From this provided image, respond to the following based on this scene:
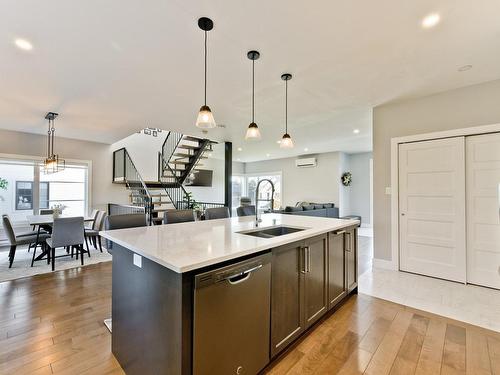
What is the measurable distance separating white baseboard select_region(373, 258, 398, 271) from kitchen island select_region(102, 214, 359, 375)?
7.32 ft

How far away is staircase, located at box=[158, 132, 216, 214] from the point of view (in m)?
6.94

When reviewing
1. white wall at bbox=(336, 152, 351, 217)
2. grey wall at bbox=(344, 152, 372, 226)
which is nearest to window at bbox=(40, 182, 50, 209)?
white wall at bbox=(336, 152, 351, 217)

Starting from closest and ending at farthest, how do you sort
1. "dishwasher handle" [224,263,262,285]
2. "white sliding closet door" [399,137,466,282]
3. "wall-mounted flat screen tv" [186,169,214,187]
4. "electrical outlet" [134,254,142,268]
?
"dishwasher handle" [224,263,262,285]
"electrical outlet" [134,254,142,268]
"white sliding closet door" [399,137,466,282]
"wall-mounted flat screen tv" [186,169,214,187]

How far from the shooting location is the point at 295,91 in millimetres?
3518

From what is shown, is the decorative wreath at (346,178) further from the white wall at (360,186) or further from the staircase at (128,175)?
the staircase at (128,175)

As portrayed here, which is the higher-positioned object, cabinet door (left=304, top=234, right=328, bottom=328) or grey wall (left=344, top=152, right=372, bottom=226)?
grey wall (left=344, top=152, right=372, bottom=226)

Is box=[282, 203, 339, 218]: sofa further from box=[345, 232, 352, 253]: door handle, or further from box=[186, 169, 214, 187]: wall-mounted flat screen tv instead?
box=[186, 169, 214, 187]: wall-mounted flat screen tv

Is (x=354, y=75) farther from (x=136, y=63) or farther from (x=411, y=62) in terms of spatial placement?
(x=136, y=63)

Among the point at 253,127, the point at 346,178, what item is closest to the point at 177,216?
the point at 253,127

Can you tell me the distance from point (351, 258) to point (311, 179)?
21.9 feet

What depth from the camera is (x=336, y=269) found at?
2576 millimetres

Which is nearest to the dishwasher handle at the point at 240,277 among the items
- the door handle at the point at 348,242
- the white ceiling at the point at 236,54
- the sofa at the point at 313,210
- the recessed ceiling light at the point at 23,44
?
the door handle at the point at 348,242

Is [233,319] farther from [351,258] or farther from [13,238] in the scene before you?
[13,238]

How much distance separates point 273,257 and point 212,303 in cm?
59
